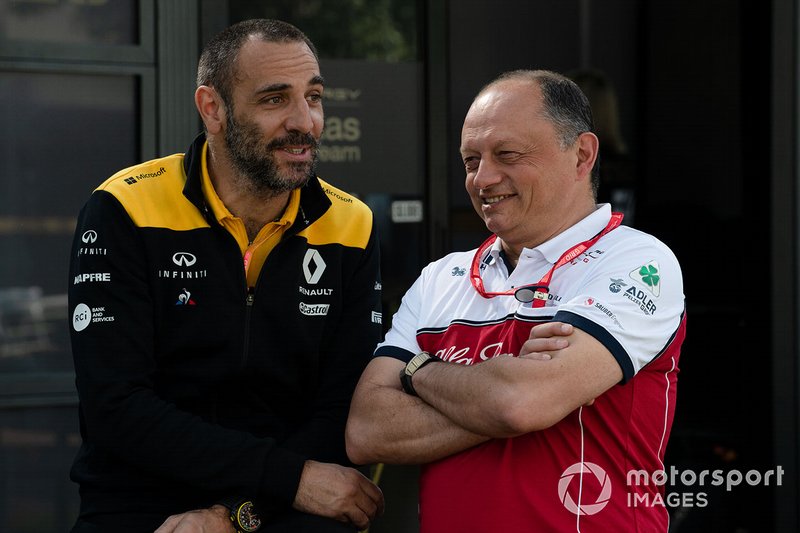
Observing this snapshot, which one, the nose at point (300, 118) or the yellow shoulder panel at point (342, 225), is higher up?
the nose at point (300, 118)

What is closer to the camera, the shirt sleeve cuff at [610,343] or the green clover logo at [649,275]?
the shirt sleeve cuff at [610,343]

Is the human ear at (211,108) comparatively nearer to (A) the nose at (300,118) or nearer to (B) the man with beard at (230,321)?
(B) the man with beard at (230,321)

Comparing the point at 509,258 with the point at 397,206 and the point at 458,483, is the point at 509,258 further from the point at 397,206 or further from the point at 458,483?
the point at 397,206

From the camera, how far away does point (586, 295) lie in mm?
2467

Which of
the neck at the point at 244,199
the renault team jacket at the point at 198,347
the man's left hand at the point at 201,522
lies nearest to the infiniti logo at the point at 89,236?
the renault team jacket at the point at 198,347

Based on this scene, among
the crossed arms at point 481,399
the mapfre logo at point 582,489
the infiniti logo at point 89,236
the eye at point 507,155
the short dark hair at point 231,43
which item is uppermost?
the short dark hair at point 231,43

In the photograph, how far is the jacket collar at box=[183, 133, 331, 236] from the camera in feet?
9.27

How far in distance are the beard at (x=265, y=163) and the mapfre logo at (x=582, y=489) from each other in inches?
43.2

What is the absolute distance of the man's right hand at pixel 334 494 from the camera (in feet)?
8.64

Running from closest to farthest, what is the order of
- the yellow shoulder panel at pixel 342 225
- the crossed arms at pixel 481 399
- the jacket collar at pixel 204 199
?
1. the crossed arms at pixel 481 399
2. the jacket collar at pixel 204 199
3. the yellow shoulder panel at pixel 342 225

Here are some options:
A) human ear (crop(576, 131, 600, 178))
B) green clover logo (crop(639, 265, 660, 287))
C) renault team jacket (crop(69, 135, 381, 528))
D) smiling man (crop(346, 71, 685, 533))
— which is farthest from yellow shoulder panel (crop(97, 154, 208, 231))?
green clover logo (crop(639, 265, 660, 287))

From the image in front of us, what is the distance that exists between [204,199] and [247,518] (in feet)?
2.93

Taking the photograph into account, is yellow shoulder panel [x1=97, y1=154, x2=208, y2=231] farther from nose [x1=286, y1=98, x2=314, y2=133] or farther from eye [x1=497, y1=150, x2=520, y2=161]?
eye [x1=497, y1=150, x2=520, y2=161]

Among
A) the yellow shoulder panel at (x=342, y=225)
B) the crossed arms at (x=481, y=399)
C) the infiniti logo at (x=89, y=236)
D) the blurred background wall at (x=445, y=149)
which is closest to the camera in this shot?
the crossed arms at (x=481, y=399)
